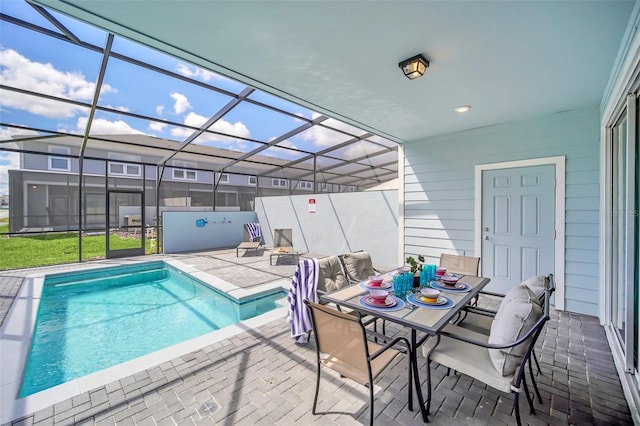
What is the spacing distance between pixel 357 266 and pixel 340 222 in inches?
167

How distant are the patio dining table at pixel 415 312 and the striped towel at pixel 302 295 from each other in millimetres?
438

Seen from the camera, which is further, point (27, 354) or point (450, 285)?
point (27, 354)

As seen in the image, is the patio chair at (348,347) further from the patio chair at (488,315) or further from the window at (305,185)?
the window at (305,185)

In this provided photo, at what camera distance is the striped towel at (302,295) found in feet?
8.99

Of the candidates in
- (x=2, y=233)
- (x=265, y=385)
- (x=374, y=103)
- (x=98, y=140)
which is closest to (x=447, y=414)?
(x=265, y=385)

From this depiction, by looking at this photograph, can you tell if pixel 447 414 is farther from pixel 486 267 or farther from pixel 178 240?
pixel 178 240

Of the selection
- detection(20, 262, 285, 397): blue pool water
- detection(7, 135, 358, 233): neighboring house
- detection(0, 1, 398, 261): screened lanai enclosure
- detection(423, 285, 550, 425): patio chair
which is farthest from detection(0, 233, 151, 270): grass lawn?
detection(423, 285, 550, 425): patio chair

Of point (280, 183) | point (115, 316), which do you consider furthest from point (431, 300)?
point (280, 183)

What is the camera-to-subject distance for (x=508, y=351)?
160 centimetres

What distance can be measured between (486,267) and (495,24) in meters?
3.54

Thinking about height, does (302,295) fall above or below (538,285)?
below

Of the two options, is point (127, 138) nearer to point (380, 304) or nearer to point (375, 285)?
point (375, 285)

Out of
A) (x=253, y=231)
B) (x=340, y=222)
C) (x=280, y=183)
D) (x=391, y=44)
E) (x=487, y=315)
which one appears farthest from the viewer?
(x=280, y=183)

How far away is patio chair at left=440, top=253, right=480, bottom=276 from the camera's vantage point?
10.3 feet
